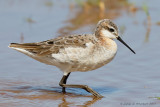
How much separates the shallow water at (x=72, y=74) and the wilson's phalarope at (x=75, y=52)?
1.70 ft

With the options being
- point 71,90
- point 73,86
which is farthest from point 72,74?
point 73,86

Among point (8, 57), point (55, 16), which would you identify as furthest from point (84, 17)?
point (8, 57)

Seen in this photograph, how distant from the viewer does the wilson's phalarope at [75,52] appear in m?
8.92

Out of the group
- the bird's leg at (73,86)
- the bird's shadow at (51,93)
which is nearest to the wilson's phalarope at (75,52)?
the bird's leg at (73,86)

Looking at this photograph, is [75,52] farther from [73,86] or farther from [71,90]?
[71,90]

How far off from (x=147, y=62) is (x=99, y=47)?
228 cm

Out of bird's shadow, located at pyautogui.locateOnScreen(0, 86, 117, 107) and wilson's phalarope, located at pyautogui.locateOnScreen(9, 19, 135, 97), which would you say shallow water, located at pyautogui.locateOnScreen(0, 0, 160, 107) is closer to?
bird's shadow, located at pyautogui.locateOnScreen(0, 86, 117, 107)

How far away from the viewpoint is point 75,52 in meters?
8.92

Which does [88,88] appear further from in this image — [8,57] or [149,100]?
[8,57]

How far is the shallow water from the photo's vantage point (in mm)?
8883

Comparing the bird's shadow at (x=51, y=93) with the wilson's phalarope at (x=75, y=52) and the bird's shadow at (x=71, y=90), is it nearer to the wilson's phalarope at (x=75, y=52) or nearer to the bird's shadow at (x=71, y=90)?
the bird's shadow at (x=71, y=90)

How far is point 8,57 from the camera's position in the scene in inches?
448

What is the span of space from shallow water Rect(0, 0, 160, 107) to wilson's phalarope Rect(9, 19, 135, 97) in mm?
517

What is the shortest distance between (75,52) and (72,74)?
169 centimetres
